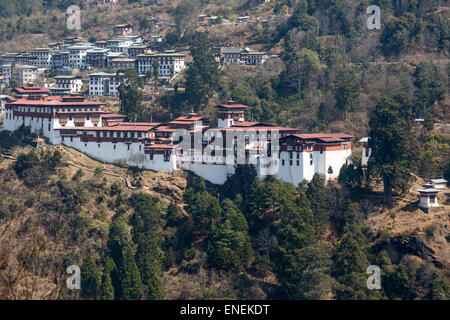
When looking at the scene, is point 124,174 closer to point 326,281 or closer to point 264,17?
point 326,281

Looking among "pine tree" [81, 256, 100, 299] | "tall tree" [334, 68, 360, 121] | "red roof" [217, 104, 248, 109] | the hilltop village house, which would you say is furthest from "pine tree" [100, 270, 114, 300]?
"tall tree" [334, 68, 360, 121]

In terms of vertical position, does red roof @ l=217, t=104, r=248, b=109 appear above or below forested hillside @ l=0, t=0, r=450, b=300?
above

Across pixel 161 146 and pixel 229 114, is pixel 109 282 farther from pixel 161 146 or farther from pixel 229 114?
pixel 229 114

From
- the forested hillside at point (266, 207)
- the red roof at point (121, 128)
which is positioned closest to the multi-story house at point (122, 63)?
the forested hillside at point (266, 207)

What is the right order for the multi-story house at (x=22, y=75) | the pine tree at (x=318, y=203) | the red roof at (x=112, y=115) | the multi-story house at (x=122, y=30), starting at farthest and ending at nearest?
the multi-story house at (x=122, y=30) < the multi-story house at (x=22, y=75) < the red roof at (x=112, y=115) < the pine tree at (x=318, y=203)

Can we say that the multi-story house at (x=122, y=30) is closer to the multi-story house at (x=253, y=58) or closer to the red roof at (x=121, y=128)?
the multi-story house at (x=253, y=58)

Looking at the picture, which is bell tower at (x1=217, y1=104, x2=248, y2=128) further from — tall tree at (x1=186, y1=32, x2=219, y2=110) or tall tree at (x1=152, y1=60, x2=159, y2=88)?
tall tree at (x1=152, y1=60, x2=159, y2=88)

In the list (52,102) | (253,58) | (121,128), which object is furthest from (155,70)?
(121,128)
